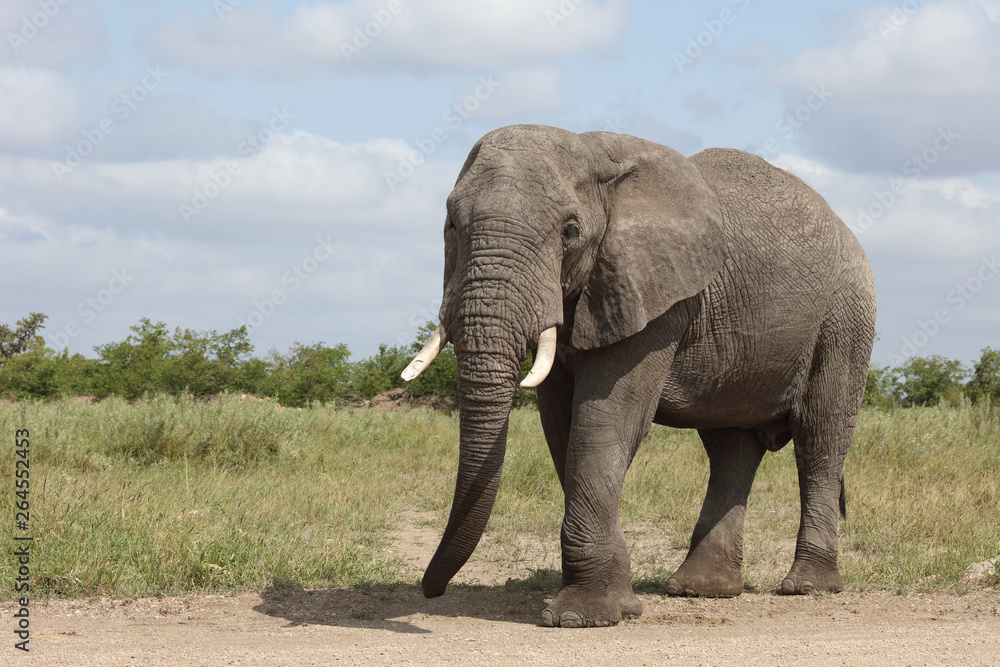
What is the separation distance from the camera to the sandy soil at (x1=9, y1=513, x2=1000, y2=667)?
508 cm

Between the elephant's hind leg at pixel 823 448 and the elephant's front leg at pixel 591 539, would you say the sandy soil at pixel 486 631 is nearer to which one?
the elephant's front leg at pixel 591 539

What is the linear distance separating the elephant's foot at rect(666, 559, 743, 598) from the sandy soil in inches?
6.6

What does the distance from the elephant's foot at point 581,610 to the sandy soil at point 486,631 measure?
90 mm

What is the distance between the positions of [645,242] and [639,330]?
1.68 ft

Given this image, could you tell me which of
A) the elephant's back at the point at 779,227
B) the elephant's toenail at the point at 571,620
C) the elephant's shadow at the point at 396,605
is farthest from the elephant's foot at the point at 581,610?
the elephant's back at the point at 779,227

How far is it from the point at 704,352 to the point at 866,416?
8.75 m

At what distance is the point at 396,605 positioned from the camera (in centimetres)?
668

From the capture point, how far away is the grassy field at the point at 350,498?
715 centimetres

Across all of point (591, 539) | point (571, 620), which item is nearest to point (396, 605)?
point (571, 620)

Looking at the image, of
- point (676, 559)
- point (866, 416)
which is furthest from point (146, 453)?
point (866, 416)

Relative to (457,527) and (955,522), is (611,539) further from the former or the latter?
(955,522)

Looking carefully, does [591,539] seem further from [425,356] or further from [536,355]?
[425,356]

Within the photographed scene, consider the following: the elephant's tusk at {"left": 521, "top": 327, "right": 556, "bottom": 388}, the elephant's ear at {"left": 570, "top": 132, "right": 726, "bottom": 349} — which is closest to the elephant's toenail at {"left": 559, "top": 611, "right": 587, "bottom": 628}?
the elephant's tusk at {"left": 521, "top": 327, "right": 556, "bottom": 388}

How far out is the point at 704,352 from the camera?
6555mm
